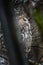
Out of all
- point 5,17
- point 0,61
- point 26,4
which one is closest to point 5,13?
point 5,17

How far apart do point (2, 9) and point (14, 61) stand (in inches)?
2.4

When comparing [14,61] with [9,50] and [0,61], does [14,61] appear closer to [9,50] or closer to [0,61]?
[9,50]

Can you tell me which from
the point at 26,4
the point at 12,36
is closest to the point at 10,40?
the point at 12,36

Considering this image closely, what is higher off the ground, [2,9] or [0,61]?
[2,9]

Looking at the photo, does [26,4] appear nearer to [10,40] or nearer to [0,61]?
[10,40]

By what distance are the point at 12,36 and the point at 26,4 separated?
13 cm

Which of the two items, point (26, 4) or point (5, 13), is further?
point (26, 4)

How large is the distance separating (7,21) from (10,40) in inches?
0.8

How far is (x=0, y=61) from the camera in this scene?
769 millimetres

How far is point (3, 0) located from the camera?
206 millimetres

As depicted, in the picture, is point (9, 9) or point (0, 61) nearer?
point (9, 9)

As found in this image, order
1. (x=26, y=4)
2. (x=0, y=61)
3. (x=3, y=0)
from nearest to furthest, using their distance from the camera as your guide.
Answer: (x=3, y=0) < (x=26, y=4) < (x=0, y=61)

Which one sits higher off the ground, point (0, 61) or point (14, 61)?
point (14, 61)

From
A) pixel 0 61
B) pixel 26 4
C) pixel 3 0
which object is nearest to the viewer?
pixel 3 0
